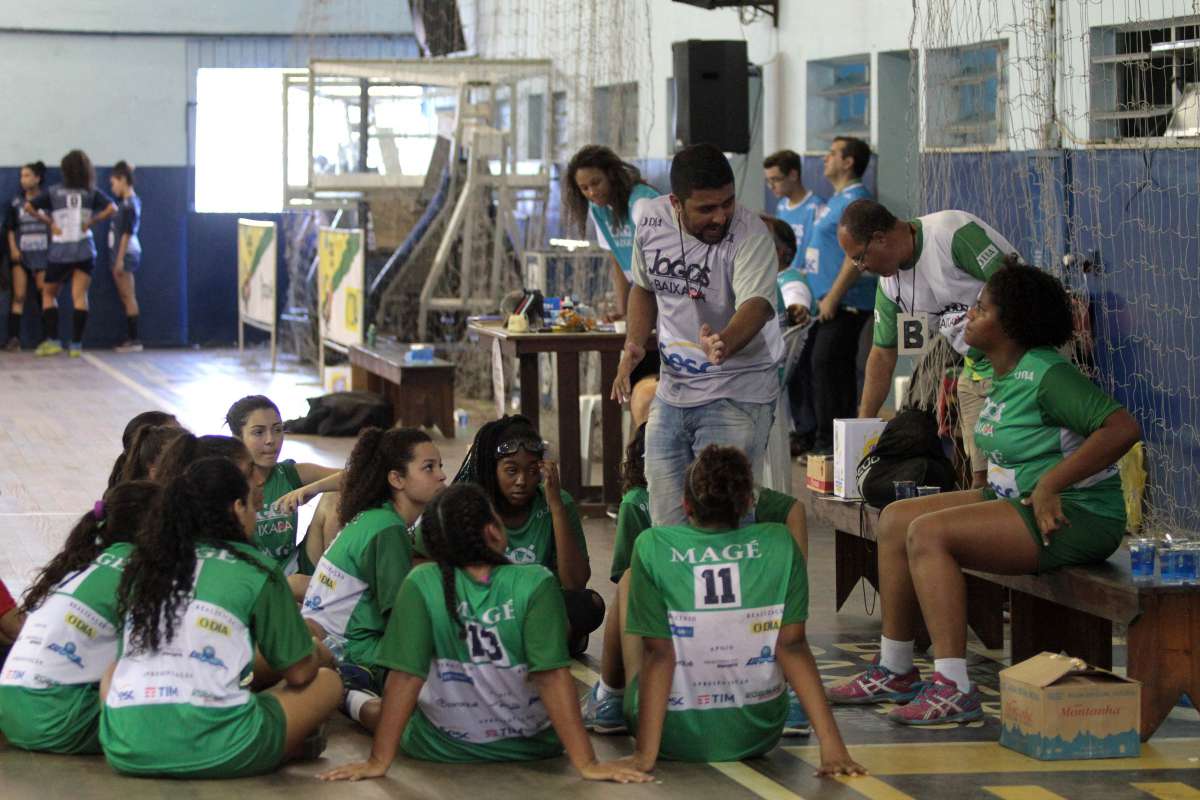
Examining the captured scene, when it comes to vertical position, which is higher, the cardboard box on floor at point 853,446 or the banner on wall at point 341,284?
the banner on wall at point 341,284

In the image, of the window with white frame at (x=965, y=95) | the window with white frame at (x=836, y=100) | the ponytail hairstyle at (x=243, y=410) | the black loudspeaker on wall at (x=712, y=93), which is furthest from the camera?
the black loudspeaker on wall at (x=712, y=93)

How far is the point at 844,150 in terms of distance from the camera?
32.2 feet

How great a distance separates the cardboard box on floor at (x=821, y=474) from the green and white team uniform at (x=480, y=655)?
202 centimetres

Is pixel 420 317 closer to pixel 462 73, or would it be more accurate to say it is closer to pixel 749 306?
pixel 462 73

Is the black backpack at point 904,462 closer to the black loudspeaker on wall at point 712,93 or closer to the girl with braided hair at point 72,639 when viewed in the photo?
the girl with braided hair at point 72,639

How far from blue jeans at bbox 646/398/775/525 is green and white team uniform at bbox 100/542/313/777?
4.70ft

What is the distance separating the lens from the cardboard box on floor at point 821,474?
6.25 m

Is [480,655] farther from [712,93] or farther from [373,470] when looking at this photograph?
[712,93]

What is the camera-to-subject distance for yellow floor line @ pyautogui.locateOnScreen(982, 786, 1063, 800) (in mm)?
4262

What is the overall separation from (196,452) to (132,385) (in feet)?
32.1

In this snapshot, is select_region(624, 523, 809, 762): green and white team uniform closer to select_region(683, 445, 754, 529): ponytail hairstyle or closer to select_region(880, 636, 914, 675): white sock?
select_region(683, 445, 754, 529): ponytail hairstyle

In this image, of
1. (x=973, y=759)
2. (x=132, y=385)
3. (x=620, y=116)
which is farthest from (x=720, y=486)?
(x=132, y=385)

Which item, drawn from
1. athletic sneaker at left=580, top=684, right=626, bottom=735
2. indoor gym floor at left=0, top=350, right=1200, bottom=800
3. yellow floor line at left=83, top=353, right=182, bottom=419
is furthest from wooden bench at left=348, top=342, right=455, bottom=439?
athletic sneaker at left=580, top=684, right=626, bottom=735

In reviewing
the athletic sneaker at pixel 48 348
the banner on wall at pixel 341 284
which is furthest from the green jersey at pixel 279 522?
the athletic sneaker at pixel 48 348
